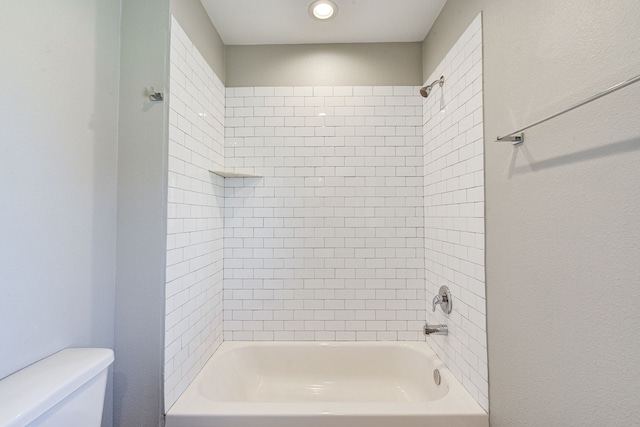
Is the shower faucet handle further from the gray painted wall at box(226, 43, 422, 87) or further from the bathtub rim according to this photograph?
the gray painted wall at box(226, 43, 422, 87)

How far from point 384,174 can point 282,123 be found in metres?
0.82

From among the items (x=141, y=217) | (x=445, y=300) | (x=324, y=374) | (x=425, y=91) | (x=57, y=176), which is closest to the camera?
(x=57, y=176)

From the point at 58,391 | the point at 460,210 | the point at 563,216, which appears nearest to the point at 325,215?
the point at 460,210

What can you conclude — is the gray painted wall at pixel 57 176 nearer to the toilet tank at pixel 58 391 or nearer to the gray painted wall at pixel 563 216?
the toilet tank at pixel 58 391

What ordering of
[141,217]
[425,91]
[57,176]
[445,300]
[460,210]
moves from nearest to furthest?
[57,176], [141,217], [460,210], [445,300], [425,91]

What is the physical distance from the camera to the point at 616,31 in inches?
28.5

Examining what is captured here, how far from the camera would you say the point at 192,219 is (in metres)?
1.55

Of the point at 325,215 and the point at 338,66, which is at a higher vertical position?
the point at 338,66

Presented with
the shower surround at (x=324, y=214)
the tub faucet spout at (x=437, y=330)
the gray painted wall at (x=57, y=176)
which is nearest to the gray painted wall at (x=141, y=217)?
the gray painted wall at (x=57, y=176)

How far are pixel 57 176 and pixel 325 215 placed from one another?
4.73 ft

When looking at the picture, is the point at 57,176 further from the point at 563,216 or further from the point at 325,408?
the point at 563,216

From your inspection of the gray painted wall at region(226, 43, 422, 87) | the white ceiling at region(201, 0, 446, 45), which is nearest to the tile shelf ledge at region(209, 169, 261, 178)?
the gray painted wall at region(226, 43, 422, 87)

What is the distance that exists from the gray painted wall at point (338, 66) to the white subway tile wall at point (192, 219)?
0.42 metres

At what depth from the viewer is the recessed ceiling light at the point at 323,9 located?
1.67 meters
